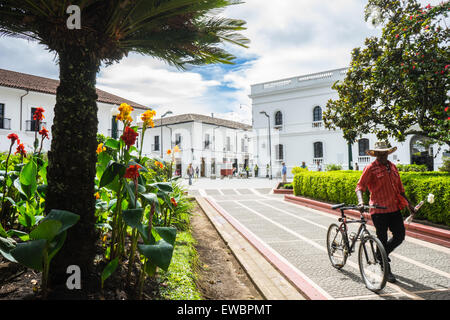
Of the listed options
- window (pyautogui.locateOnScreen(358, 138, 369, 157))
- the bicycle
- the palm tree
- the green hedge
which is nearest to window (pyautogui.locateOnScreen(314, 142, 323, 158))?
window (pyautogui.locateOnScreen(358, 138, 369, 157))

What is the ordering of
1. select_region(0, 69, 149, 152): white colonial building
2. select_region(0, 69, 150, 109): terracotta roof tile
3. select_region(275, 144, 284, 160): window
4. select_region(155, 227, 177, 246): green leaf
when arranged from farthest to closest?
1. select_region(275, 144, 284, 160): window
2. select_region(0, 69, 149, 152): white colonial building
3. select_region(0, 69, 150, 109): terracotta roof tile
4. select_region(155, 227, 177, 246): green leaf

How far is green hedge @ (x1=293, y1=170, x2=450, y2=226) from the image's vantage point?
586cm

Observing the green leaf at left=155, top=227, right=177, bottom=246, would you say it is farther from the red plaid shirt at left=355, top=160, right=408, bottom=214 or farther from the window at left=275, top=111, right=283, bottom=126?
the window at left=275, top=111, right=283, bottom=126

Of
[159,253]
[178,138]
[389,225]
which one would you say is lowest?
[389,225]

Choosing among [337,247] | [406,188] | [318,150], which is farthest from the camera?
[318,150]

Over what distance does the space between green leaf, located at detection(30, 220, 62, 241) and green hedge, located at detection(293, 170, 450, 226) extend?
6.51m

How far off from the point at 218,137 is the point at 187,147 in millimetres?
5628

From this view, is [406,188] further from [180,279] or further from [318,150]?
[318,150]

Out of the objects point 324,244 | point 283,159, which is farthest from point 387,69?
point 283,159

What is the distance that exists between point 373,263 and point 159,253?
2673mm

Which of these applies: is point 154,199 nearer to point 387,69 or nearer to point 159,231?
point 159,231

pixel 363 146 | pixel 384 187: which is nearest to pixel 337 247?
pixel 384 187

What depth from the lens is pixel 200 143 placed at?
40406 mm

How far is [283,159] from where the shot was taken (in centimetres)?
3127
